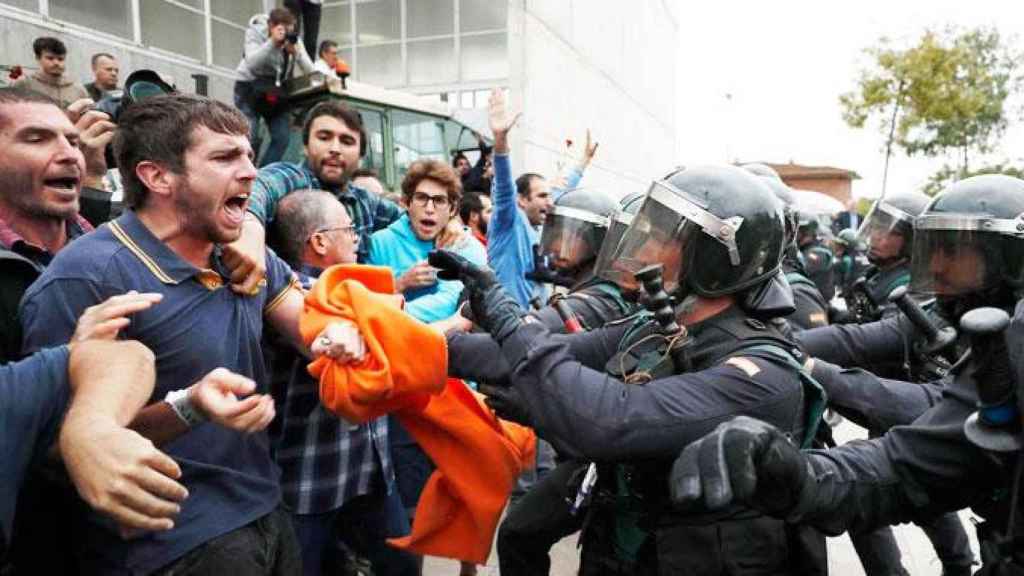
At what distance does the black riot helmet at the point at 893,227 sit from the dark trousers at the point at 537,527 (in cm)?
271

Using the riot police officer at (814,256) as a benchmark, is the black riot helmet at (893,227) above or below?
above

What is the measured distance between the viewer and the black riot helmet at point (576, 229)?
397 cm

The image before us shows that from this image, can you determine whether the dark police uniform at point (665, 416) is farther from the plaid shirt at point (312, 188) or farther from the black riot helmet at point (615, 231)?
the plaid shirt at point (312, 188)

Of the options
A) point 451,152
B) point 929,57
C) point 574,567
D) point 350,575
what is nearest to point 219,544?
point 350,575

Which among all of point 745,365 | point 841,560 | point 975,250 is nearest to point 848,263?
point 841,560

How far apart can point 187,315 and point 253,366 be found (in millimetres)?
273

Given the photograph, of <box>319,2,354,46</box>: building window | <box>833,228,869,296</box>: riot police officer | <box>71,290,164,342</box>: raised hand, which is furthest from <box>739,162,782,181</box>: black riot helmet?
<box>319,2,354,46</box>: building window

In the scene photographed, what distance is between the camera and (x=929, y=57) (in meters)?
24.3

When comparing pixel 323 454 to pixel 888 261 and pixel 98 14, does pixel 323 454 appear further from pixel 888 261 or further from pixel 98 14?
pixel 98 14

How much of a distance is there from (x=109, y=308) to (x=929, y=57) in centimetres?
2748

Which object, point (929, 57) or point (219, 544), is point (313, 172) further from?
point (929, 57)

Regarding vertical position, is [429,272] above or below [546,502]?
above

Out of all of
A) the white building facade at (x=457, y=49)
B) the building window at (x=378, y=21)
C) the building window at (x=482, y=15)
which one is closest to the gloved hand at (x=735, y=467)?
the white building facade at (x=457, y=49)

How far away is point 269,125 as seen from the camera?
746 centimetres
